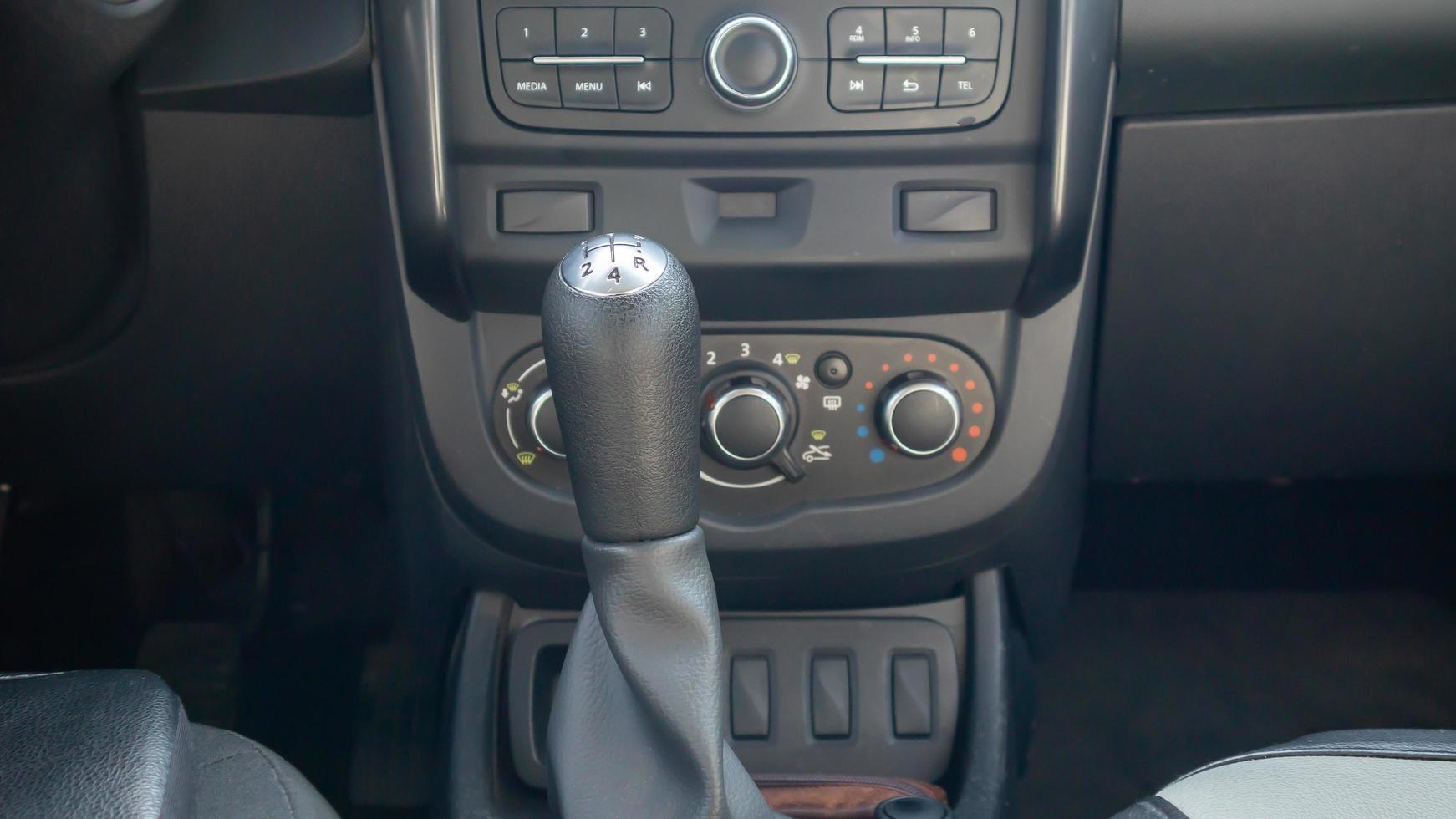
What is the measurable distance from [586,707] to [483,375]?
31 centimetres

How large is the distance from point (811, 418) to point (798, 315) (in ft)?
0.27

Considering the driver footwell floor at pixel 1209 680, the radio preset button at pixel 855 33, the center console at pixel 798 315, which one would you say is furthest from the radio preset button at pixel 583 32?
the driver footwell floor at pixel 1209 680

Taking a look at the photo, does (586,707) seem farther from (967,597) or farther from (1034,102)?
(1034,102)

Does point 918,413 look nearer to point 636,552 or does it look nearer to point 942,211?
point 942,211

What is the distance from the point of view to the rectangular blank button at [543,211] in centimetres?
95

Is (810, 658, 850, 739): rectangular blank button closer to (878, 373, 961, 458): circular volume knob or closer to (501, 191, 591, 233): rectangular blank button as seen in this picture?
(878, 373, 961, 458): circular volume knob

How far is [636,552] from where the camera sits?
2.25 ft

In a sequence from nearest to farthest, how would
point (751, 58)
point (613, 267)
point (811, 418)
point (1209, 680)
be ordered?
1. point (613, 267)
2. point (751, 58)
3. point (811, 418)
4. point (1209, 680)

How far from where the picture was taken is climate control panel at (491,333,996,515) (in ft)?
3.23

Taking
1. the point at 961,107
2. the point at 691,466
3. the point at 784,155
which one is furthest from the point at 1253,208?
the point at 691,466

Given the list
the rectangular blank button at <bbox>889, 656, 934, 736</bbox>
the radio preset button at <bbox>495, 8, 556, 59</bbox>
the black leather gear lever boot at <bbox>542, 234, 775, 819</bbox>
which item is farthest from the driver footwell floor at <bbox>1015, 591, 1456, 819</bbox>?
the radio preset button at <bbox>495, 8, 556, 59</bbox>

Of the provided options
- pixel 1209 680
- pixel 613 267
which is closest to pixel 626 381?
pixel 613 267

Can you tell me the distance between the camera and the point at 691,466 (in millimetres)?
→ 695

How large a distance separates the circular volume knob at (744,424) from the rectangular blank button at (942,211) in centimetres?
16
